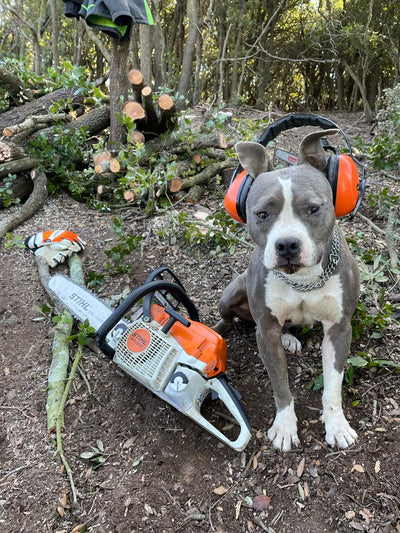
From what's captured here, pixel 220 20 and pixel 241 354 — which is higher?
pixel 220 20

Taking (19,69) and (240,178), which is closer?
(240,178)

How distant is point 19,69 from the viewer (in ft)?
18.9

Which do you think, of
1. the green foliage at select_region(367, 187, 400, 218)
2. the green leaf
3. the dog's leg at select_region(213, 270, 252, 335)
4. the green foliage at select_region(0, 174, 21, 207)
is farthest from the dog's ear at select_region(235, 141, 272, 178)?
the green foliage at select_region(0, 174, 21, 207)

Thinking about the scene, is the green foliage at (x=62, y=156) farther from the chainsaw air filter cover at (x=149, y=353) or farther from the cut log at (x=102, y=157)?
the chainsaw air filter cover at (x=149, y=353)

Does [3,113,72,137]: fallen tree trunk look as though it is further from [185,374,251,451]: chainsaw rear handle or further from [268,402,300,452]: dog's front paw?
[268,402,300,452]: dog's front paw

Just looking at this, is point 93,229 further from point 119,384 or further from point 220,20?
point 220,20

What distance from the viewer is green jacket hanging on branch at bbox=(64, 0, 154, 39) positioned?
13.3 ft

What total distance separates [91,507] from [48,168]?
150 inches

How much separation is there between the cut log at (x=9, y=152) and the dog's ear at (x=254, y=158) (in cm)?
333

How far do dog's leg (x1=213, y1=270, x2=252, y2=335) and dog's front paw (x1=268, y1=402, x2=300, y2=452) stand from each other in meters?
0.77

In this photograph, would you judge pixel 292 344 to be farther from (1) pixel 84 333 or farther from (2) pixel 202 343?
(1) pixel 84 333

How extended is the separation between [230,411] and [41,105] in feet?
15.2

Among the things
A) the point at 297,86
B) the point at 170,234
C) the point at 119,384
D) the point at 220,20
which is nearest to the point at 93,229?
the point at 170,234

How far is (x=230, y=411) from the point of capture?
227 cm
